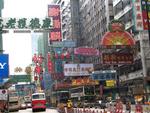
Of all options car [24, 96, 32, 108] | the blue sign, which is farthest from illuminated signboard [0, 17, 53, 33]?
car [24, 96, 32, 108]

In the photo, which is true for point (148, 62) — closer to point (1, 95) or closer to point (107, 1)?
point (107, 1)

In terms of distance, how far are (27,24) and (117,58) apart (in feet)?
43.1

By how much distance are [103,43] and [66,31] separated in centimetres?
6771

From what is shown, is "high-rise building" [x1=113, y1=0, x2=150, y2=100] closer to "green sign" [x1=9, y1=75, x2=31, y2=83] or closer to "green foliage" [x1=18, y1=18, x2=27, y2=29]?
"green foliage" [x1=18, y1=18, x2=27, y2=29]

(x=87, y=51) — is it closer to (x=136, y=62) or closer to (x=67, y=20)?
(x=136, y=62)

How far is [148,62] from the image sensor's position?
195 ft

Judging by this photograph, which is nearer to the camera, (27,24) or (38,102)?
(27,24)

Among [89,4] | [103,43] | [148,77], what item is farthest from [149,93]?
[89,4]

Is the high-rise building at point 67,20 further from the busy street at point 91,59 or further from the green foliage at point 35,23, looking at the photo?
the green foliage at point 35,23

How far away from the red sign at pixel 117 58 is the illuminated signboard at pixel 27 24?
10.6m

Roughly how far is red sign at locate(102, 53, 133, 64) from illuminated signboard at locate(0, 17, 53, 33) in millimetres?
10647

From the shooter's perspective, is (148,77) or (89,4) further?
(89,4)

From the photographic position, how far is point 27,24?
35000 mm

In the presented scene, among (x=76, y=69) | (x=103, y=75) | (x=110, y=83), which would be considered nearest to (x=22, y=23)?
(x=103, y=75)
